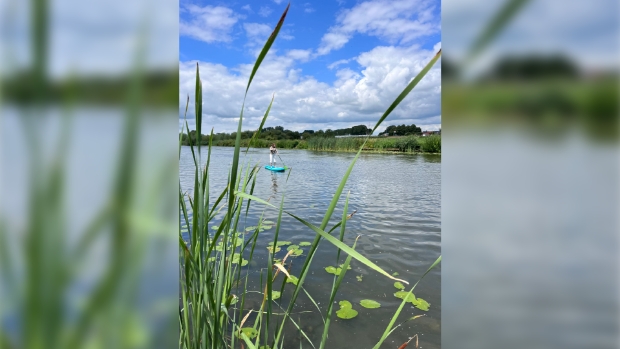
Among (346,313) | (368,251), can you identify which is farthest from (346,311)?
(368,251)

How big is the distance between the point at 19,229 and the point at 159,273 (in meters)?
0.08

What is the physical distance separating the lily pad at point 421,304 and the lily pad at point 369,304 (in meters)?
0.32

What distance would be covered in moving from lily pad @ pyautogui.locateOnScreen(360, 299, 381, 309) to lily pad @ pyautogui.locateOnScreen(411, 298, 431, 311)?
Answer: 1.04ft

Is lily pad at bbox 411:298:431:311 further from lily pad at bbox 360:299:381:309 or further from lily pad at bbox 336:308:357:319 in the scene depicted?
lily pad at bbox 336:308:357:319

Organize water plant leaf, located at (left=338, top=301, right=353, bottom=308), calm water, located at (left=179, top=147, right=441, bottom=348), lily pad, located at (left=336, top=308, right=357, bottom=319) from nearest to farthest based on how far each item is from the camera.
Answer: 1. calm water, located at (left=179, top=147, right=441, bottom=348)
2. lily pad, located at (left=336, top=308, right=357, bottom=319)
3. water plant leaf, located at (left=338, top=301, right=353, bottom=308)

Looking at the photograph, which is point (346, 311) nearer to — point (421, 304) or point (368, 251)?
point (421, 304)

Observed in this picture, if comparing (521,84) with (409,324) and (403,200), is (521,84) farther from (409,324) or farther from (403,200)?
(403,200)

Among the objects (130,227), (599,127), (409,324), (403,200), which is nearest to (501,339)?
(599,127)

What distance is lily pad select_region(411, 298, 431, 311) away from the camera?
293cm

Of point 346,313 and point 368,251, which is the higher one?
point 368,251

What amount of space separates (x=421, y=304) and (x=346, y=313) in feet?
2.25

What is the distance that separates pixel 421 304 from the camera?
2.96m

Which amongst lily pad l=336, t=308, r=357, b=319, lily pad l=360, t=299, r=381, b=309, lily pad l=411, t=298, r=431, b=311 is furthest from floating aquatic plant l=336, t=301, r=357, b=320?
lily pad l=411, t=298, r=431, b=311

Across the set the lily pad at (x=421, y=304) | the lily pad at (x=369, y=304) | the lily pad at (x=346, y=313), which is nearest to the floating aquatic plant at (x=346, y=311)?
the lily pad at (x=346, y=313)
